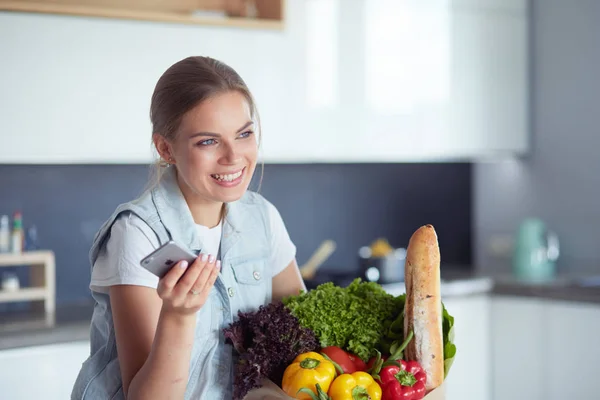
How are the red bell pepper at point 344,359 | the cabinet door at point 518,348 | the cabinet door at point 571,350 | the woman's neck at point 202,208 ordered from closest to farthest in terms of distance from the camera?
1. the red bell pepper at point 344,359
2. the woman's neck at point 202,208
3. the cabinet door at point 571,350
4. the cabinet door at point 518,348

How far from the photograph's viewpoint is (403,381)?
4.69 feet

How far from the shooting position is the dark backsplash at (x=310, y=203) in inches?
121

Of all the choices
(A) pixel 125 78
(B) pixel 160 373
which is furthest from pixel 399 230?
(B) pixel 160 373

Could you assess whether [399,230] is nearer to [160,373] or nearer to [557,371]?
[557,371]

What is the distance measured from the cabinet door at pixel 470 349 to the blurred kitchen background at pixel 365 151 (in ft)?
0.03

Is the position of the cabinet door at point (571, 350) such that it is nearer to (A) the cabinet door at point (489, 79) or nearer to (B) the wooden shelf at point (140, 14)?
(A) the cabinet door at point (489, 79)

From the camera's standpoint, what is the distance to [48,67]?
9.00 ft

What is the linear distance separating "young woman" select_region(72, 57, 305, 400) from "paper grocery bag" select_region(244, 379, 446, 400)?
0.10m

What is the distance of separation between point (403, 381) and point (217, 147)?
52 cm

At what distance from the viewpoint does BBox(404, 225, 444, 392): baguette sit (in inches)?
59.4

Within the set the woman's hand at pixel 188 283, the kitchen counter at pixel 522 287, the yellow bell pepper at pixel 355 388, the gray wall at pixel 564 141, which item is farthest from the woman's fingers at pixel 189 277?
the gray wall at pixel 564 141

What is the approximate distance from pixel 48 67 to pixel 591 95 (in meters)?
2.25

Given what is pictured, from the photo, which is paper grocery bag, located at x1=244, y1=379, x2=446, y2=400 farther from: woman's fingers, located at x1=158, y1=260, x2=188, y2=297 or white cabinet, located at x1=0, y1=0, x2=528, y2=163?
white cabinet, located at x1=0, y1=0, x2=528, y2=163

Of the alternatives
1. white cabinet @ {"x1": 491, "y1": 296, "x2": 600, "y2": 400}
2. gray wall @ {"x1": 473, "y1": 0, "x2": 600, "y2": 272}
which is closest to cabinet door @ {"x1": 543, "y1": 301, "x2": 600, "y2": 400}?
white cabinet @ {"x1": 491, "y1": 296, "x2": 600, "y2": 400}
